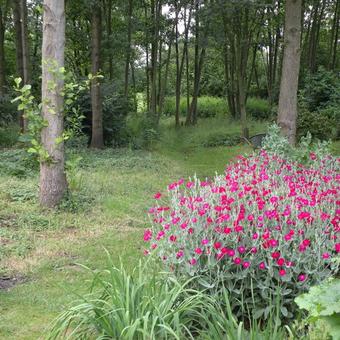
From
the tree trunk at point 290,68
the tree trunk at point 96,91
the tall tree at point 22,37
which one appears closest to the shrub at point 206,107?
the tree trunk at point 96,91

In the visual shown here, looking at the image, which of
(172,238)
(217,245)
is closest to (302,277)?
(217,245)

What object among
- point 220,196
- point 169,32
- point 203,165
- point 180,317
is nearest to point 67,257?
point 220,196

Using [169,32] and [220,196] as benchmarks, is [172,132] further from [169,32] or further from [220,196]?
[220,196]

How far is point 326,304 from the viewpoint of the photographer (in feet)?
6.50

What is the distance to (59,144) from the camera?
626 centimetres

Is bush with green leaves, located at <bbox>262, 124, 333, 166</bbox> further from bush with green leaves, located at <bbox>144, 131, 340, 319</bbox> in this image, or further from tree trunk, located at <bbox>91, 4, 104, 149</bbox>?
tree trunk, located at <bbox>91, 4, 104, 149</bbox>

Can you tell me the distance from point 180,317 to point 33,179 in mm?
5848

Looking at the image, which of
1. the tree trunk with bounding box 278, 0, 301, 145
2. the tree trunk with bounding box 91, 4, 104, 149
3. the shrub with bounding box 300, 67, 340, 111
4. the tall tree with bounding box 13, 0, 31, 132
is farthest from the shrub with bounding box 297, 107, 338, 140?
the tall tree with bounding box 13, 0, 31, 132

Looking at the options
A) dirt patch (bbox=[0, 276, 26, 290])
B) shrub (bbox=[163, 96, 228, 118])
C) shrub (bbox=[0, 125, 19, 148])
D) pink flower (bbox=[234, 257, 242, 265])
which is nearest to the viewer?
pink flower (bbox=[234, 257, 242, 265])

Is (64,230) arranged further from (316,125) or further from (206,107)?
(206,107)

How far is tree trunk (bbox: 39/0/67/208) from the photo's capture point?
240 inches

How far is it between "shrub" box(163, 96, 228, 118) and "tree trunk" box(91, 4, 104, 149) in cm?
1280

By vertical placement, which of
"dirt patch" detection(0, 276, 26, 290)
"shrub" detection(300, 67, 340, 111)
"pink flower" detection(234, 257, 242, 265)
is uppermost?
"shrub" detection(300, 67, 340, 111)

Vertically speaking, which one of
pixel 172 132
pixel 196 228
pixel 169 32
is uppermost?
pixel 169 32
